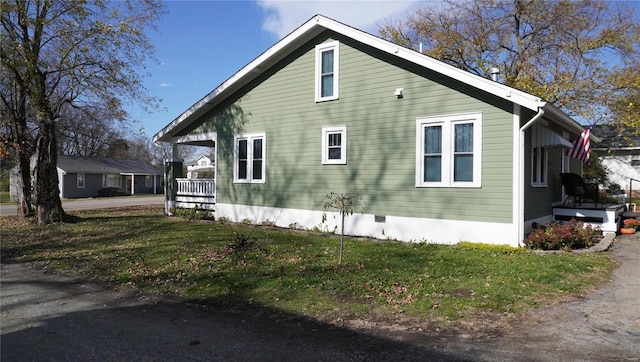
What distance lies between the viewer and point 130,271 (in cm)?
818

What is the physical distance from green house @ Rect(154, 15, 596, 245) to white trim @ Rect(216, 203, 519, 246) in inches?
1.2

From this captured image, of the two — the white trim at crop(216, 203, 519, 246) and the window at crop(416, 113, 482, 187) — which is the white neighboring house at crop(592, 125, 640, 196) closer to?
the window at crop(416, 113, 482, 187)

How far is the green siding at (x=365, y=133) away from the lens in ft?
32.0

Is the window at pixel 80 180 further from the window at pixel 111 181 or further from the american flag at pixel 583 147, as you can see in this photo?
the american flag at pixel 583 147

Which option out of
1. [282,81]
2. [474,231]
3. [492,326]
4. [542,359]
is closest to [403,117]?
[474,231]

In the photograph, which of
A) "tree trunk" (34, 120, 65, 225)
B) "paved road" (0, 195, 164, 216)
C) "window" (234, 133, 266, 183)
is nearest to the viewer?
"window" (234, 133, 266, 183)

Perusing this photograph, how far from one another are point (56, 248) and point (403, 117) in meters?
9.42

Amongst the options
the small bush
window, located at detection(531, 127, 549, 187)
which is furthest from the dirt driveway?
the small bush

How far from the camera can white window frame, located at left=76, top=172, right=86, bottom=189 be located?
134 ft

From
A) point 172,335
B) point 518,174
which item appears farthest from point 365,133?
point 172,335

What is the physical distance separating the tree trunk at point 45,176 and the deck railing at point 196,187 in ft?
14.3

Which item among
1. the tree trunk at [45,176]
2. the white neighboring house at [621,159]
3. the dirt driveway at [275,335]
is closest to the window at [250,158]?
Answer: the tree trunk at [45,176]

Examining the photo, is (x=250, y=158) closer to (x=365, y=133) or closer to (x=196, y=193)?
(x=196, y=193)

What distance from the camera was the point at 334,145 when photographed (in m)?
12.4
